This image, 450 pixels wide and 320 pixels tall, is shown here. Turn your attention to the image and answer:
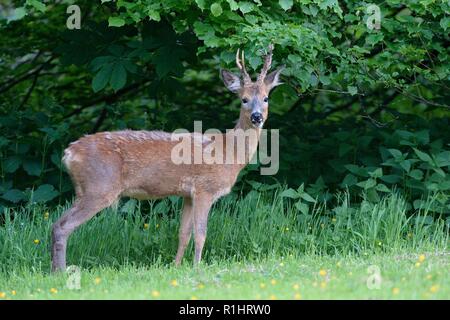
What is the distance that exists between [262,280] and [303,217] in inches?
102

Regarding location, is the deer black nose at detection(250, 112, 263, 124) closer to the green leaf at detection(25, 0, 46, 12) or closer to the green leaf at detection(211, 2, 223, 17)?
the green leaf at detection(211, 2, 223, 17)

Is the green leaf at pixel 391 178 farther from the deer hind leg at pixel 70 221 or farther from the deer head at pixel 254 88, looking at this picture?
the deer hind leg at pixel 70 221

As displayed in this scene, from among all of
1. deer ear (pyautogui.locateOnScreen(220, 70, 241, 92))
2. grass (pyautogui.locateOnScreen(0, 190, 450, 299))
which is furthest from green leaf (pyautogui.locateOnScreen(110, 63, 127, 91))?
grass (pyautogui.locateOnScreen(0, 190, 450, 299))

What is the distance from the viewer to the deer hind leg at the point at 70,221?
8.63 metres

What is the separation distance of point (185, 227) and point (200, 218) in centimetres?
31

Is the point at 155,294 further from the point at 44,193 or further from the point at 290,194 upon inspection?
the point at 44,193

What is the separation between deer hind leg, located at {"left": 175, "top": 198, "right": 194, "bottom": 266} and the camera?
362 inches

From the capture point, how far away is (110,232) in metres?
9.45

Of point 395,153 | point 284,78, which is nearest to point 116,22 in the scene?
point 284,78

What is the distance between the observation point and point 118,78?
32.3ft

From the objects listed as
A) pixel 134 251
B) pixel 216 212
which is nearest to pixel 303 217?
pixel 216 212

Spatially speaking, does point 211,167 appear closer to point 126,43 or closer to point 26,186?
point 126,43

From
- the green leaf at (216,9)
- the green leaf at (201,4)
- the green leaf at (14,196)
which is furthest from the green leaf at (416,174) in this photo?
the green leaf at (14,196)
